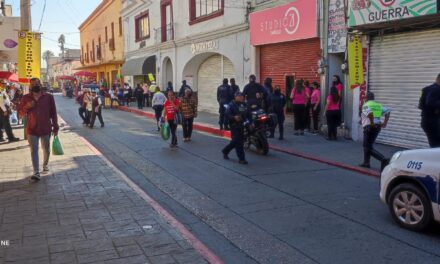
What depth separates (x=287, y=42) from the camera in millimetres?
16812

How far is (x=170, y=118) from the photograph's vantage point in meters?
13.2

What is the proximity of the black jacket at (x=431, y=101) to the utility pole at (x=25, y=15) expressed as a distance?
11540mm

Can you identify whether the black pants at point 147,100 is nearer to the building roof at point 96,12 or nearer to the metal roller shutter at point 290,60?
the metal roller shutter at point 290,60

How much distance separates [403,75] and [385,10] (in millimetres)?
1802

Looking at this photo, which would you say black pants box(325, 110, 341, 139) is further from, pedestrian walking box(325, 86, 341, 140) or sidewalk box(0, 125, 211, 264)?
sidewalk box(0, 125, 211, 264)

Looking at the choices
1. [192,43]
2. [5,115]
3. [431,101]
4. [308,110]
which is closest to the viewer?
[431,101]

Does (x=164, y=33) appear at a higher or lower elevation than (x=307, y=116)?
higher

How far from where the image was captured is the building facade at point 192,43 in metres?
20.3

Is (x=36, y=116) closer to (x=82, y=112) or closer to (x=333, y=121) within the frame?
(x=333, y=121)

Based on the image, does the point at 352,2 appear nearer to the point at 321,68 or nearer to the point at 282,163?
the point at 321,68

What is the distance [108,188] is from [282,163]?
161 inches

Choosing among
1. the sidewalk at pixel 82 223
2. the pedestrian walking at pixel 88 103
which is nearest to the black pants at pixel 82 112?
the pedestrian walking at pixel 88 103

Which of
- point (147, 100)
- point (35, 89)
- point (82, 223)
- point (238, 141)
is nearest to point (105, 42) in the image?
point (147, 100)

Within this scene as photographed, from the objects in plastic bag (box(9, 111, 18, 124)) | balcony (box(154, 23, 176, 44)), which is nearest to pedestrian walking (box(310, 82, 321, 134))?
plastic bag (box(9, 111, 18, 124))
